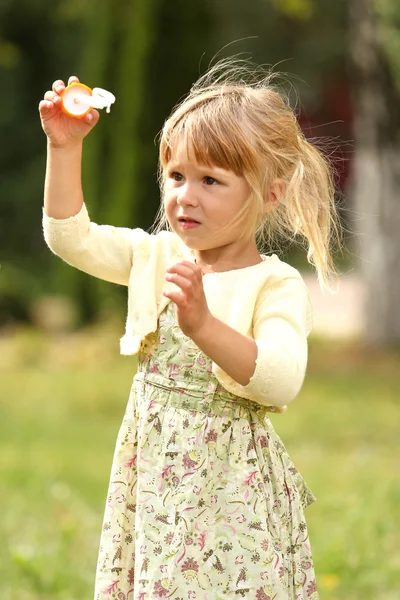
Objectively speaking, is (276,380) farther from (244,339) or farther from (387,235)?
(387,235)

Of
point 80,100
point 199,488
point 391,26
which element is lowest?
point 199,488

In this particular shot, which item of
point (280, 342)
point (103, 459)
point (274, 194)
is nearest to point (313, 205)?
point (274, 194)

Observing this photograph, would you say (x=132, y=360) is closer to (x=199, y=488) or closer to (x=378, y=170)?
(x=378, y=170)

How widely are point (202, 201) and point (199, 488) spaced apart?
66 cm

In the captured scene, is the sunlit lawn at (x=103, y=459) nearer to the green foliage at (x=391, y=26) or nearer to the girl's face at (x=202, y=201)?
the girl's face at (x=202, y=201)

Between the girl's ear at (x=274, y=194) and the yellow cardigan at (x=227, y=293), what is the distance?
0.42 feet

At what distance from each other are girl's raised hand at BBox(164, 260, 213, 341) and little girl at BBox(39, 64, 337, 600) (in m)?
0.20

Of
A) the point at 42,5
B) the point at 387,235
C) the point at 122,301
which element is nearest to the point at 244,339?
the point at 387,235

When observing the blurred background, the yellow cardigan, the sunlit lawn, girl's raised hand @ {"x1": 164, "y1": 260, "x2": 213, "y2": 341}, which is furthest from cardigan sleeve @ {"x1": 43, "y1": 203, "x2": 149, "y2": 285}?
the sunlit lawn

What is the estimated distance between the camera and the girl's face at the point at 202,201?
8.47ft

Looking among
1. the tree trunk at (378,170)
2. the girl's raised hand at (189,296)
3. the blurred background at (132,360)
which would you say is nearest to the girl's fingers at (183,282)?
the girl's raised hand at (189,296)

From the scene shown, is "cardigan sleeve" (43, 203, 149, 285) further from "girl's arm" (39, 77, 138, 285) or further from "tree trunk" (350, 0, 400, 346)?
"tree trunk" (350, 0, 400, 346)

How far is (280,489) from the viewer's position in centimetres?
272

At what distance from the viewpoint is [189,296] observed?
89.9 inches
